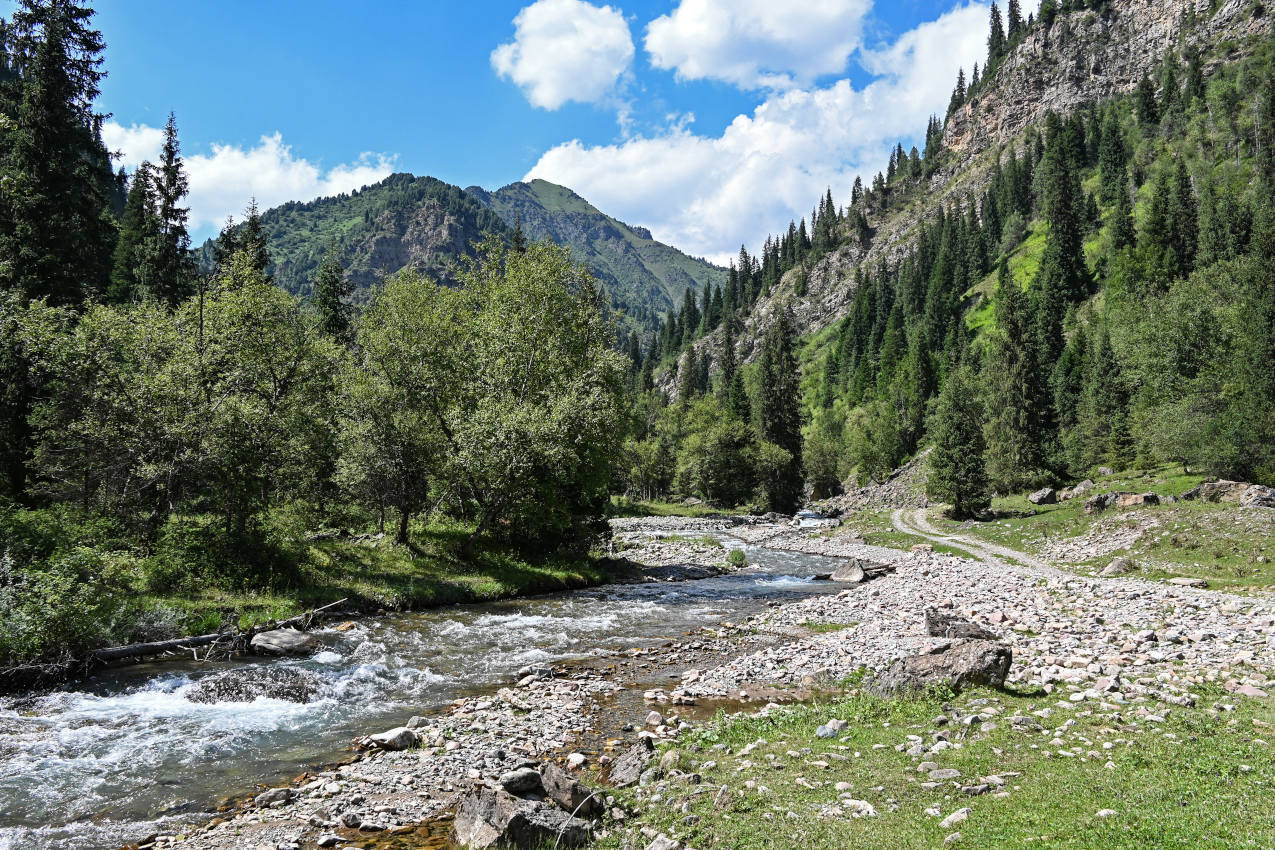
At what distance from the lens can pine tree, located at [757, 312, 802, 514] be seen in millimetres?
96938

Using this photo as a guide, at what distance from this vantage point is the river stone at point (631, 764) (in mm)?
10656

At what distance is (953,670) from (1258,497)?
34.0 m

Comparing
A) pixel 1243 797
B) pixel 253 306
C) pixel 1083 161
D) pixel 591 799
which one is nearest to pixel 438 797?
pixel 591 799

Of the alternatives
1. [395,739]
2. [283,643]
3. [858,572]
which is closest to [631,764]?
[395,739]

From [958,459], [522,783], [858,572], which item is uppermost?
[958,459]

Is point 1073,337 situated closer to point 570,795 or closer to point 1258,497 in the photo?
point 1258,497

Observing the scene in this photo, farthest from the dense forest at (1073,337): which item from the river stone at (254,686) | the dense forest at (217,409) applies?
the river stone at (254,686)

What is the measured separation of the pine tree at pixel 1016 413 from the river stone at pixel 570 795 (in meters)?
69.3

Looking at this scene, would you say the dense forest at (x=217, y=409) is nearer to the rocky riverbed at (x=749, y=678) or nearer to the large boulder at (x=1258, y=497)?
the rocky riverbed at (x=749, y=678)

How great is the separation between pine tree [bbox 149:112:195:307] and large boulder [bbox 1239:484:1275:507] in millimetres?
67720

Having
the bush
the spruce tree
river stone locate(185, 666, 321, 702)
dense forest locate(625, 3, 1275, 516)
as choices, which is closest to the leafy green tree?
the bush

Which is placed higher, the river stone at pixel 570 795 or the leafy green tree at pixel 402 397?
the leafy green tree at pixel 402 397

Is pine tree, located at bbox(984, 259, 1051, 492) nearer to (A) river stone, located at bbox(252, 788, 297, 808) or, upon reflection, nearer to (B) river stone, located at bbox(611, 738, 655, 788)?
(B) river stone, located at bbox(611, 738, 655, 788)

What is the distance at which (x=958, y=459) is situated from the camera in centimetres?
5909
